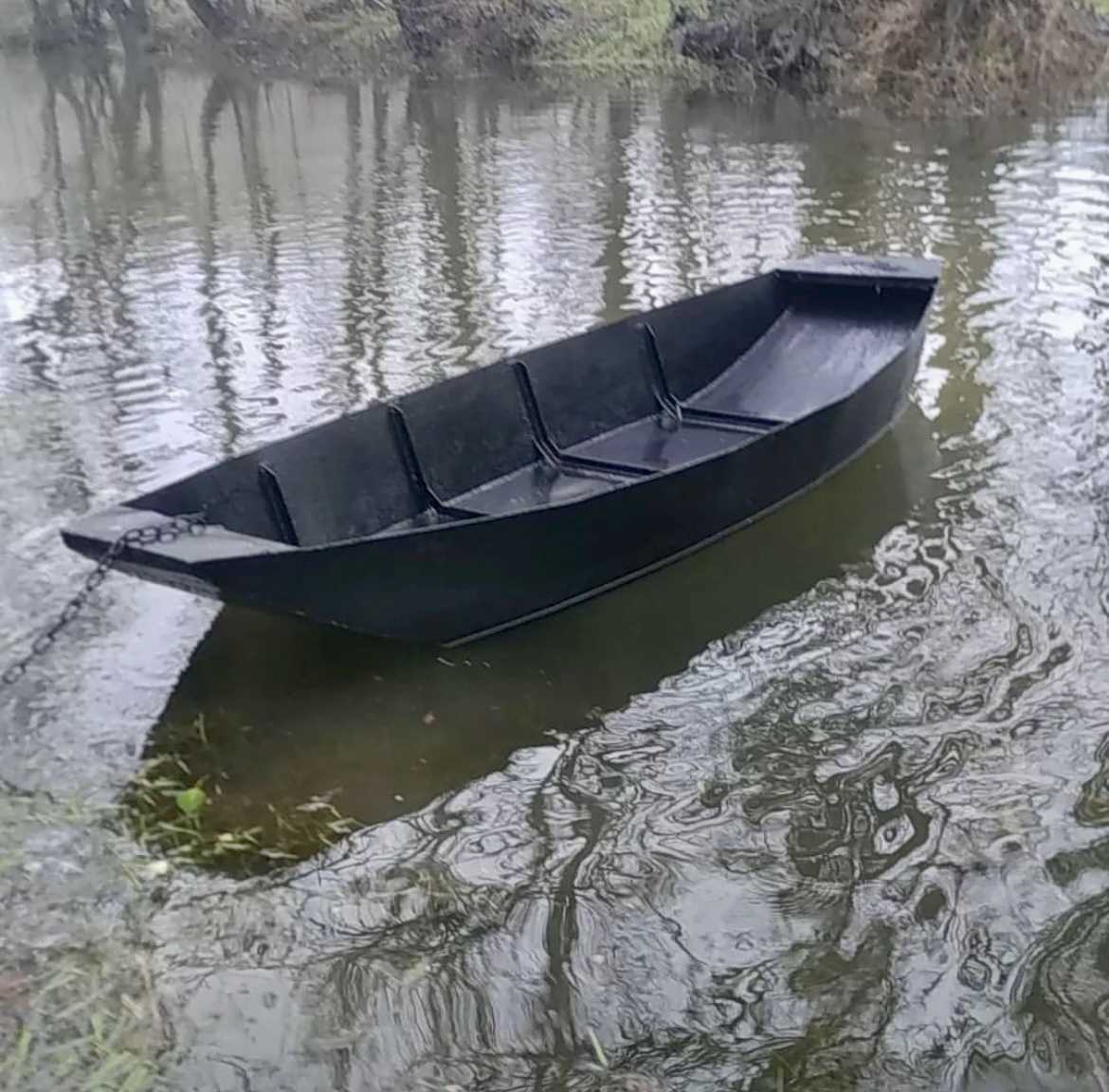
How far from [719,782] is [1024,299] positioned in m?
6.67

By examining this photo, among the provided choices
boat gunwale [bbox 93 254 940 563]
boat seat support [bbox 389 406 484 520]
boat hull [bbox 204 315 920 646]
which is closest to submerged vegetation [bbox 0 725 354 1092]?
boat hull [bbox 204 315 920 646]

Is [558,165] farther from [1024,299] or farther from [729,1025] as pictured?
[729,1025]

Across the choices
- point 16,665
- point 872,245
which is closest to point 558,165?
point 872,245

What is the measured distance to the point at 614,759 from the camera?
5316 millimetres

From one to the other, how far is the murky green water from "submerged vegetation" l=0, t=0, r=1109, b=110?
29.1 feet

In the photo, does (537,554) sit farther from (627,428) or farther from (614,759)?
(627,428)

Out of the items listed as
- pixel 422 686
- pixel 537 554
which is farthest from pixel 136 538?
pixel 537 554

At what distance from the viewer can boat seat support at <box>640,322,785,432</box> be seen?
769 cm

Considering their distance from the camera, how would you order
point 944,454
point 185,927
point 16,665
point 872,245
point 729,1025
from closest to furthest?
point 729,1025
point 185,927
point 16,665
point 944,454
point 872,245

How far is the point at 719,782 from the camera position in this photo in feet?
16.9

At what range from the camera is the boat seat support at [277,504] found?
567 centimetres

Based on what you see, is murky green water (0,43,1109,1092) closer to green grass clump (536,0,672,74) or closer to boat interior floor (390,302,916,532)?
boat interior floor (390,302,916,532)

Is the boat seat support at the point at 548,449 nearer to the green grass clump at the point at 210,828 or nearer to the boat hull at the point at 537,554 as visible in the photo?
the boat hull at the point at 537,554

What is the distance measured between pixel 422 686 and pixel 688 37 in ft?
58.9
